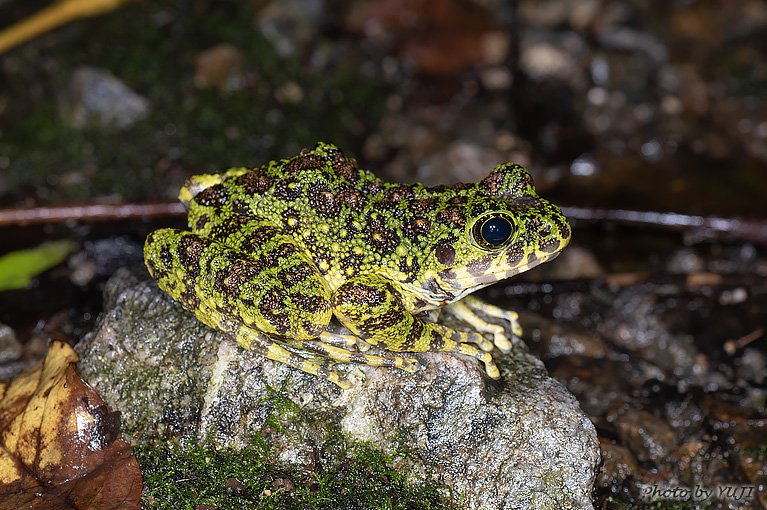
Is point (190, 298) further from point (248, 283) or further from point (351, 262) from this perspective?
point (351, 262)

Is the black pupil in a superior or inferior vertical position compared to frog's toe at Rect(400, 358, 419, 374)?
superior

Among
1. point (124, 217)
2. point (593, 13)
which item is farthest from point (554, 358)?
point (593, 13)

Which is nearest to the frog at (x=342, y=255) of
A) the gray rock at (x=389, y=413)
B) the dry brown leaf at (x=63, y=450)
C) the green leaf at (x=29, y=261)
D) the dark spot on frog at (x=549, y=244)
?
the dark spot on frog at (x=549, y=244)

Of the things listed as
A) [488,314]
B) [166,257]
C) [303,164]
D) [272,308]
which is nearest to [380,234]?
[303,164]

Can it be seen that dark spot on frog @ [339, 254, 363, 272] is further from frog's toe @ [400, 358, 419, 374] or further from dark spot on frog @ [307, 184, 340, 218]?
frog's toe @ [400, 358, 419, 374]

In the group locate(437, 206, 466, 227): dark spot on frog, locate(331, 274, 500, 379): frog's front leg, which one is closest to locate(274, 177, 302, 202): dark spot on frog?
locate(331, 274, 500, 379): frog's front leg

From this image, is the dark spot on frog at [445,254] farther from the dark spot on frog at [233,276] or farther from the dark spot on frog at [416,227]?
the dark spot on frog at [233,276]
